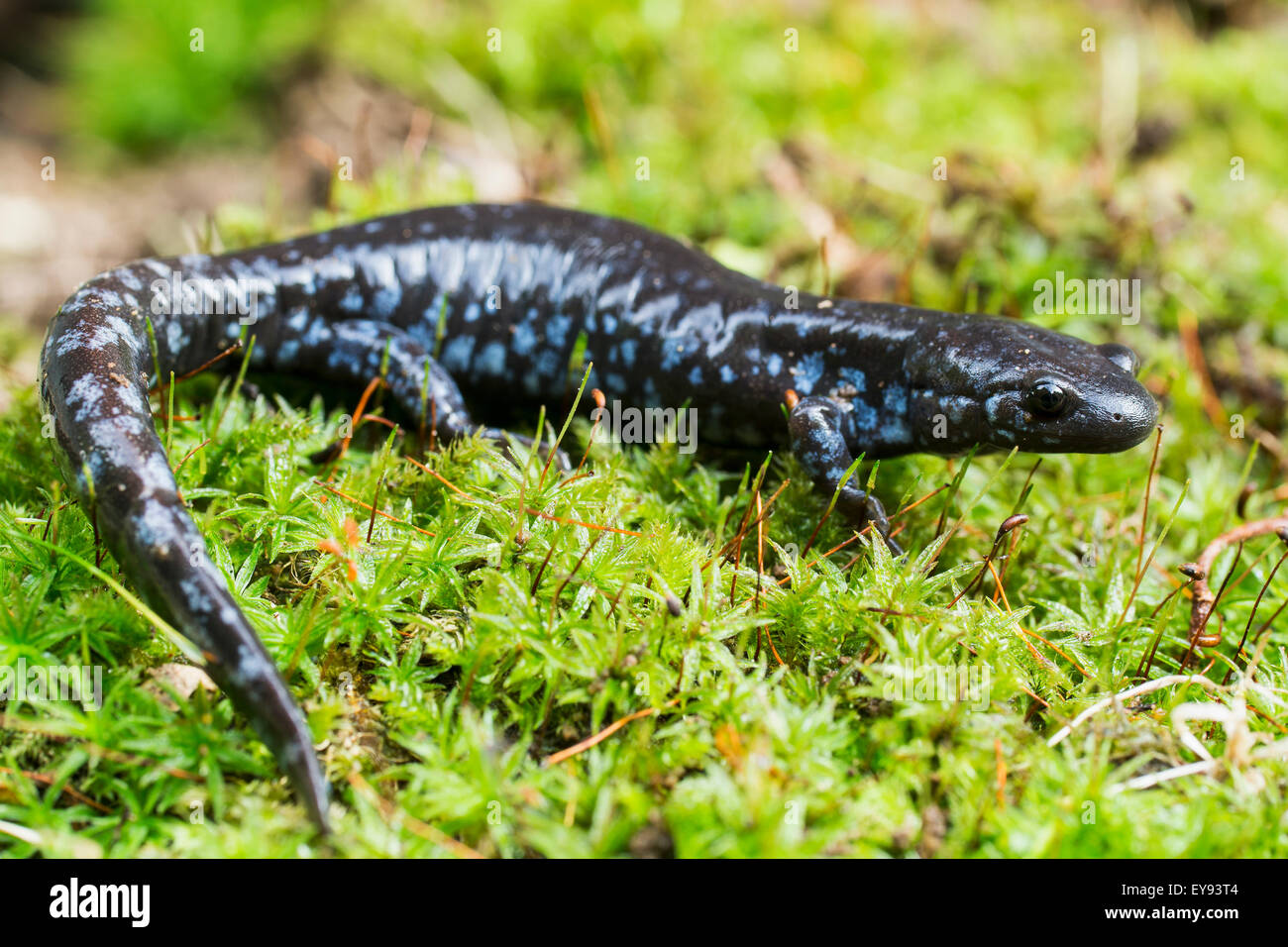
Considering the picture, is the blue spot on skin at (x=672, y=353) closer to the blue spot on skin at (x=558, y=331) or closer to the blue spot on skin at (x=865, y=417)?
the blue spot on skin at (x=558, y=331)

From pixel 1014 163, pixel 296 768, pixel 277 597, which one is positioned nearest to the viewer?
pixel 296 768

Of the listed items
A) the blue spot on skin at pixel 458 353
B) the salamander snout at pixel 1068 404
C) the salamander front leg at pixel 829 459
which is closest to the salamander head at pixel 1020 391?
the salamander snout at pixel 1068 404

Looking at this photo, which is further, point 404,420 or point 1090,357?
point 404,420

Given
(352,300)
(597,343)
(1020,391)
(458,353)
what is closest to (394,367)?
(458,353)

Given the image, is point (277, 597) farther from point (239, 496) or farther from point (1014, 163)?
point (1014, 163)

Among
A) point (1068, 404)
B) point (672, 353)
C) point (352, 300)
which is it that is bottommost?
point (1068, 404)

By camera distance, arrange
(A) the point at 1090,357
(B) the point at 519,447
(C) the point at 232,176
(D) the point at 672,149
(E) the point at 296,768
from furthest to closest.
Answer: (C) the point at 232,176 → (D) the point at 672,149 → (B) the point at 519,447 → (A) the point at 1090,357 → (E) the point at 296,768

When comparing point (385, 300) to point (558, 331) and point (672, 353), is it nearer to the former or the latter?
point (558, 331)
